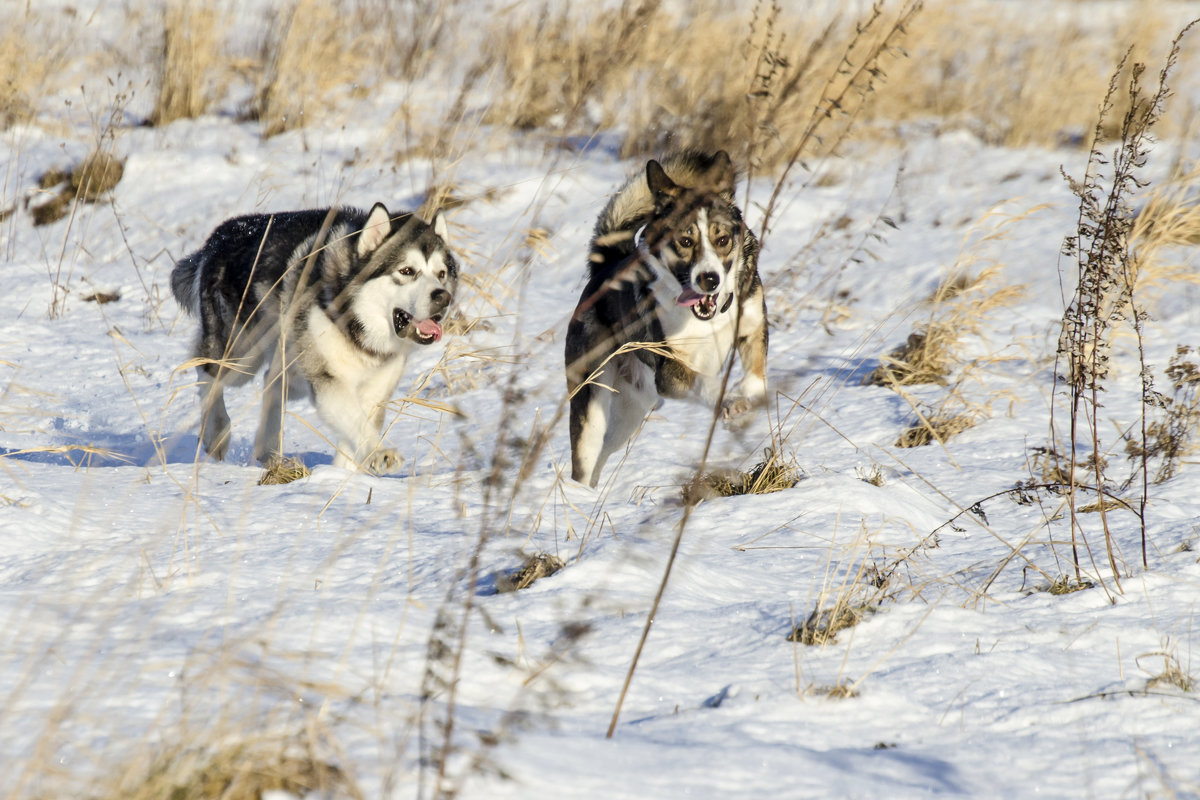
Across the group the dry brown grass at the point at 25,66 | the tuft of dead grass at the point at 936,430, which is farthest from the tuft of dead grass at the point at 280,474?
the dry brown grass at the point at 25,66

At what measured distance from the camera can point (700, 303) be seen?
3.85 metres

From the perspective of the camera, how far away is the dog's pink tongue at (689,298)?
383 centimetres

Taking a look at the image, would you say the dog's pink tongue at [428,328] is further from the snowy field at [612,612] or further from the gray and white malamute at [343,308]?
the snowy field at [612,612]

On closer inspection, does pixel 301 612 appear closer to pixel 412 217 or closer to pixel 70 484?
pixel 70 484

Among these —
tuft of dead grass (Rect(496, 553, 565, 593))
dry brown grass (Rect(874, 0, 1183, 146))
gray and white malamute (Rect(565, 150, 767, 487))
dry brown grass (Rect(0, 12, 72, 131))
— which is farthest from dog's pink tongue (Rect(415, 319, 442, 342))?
dry brown grass (Rect(874, 0, 1183, 146))

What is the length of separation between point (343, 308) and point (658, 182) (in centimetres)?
149

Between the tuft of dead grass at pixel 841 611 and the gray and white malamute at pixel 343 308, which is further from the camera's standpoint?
the gray and white malamute at pixel 343 308

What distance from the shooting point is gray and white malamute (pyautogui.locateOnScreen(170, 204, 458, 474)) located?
4352 millimetres

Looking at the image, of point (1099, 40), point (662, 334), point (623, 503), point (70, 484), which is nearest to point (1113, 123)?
point (1099, 40)

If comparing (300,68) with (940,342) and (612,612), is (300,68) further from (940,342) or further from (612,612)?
(612,612)

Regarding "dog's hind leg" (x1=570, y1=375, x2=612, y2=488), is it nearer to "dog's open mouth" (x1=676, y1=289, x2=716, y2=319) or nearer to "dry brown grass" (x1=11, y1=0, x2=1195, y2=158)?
"dog's open mouth" (x1=676, y1=289, x2=716, y2=319)

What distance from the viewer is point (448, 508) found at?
3094 millimetres

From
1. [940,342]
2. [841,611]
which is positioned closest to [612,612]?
[841,611]

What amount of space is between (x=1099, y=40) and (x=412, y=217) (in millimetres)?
10090
